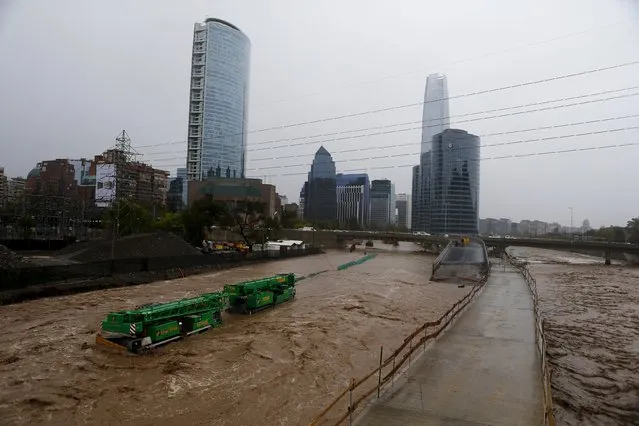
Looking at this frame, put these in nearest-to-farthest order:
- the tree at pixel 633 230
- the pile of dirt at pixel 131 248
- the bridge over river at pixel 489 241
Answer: the pile of dirt at pixel 131 248 < the bridge over river at pixel 489 241 < the tree at pixel 633 230

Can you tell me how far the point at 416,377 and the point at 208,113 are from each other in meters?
169

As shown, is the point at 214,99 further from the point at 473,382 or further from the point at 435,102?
the point at 473,382

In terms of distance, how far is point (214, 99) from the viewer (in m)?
172

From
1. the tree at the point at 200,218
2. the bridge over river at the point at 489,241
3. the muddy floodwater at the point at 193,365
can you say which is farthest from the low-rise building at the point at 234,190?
the muddy floodwater at the point at 193,365

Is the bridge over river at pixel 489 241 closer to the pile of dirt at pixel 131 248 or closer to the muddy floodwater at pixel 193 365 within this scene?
the pile of dirt at pixel 131 248

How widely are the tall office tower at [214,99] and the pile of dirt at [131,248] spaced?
121926mm

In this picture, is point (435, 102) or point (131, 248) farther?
point (435, 102)

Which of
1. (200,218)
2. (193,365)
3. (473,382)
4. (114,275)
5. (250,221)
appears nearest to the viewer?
Answer: (473,382)

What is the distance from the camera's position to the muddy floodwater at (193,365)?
41.7 feet

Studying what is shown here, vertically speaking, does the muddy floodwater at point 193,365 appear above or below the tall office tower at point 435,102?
below

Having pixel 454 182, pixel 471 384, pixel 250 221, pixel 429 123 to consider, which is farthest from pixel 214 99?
pixel 471 384

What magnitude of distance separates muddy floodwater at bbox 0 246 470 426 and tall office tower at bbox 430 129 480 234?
4998 cm

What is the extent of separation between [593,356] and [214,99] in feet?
552

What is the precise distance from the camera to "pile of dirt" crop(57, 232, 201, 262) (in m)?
43.1
